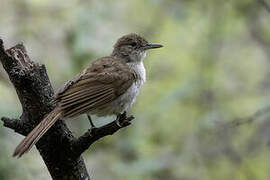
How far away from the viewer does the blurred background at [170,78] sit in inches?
278

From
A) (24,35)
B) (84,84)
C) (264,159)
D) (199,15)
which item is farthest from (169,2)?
(84,84)

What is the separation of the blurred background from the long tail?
246 centimetres

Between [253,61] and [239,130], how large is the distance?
1675mm

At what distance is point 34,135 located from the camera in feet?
12.7

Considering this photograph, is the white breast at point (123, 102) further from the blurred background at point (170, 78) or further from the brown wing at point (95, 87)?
the blurred background at point (170, 78)

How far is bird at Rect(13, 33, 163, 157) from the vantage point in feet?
15.3

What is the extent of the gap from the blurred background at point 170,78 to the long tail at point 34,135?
2462mm

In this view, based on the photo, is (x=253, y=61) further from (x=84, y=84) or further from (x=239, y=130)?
(x=84, y=84)

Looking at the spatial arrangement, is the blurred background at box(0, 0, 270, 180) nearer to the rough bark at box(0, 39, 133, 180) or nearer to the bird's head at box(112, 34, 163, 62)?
the bird's head at box(112, 34, 163, 62)

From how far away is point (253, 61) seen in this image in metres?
10.4

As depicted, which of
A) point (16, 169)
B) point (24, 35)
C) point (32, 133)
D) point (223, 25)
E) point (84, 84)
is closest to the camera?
point (32, 133)

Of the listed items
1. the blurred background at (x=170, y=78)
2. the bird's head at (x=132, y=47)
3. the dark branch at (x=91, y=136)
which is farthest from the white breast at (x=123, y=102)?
the dark branch at (x=91, y=136)

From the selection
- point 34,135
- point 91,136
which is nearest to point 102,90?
point 91,136

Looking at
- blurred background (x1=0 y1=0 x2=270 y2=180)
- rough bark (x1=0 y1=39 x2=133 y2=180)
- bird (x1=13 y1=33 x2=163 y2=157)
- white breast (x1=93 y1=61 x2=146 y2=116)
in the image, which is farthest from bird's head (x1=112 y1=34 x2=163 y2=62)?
rough bark (x1=0 y1=39 x2=133 y2=180)
